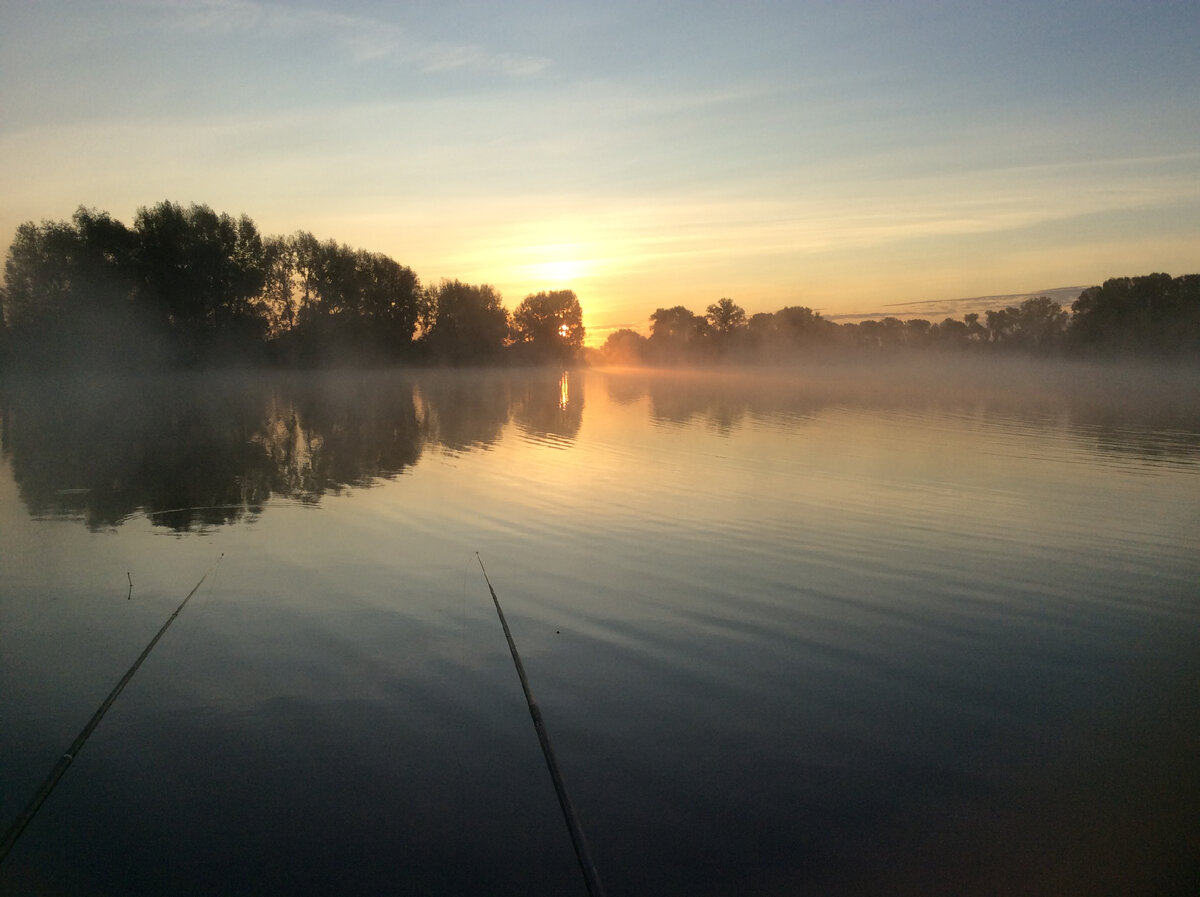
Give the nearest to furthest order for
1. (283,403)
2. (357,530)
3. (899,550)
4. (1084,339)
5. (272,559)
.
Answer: (272,559) → (899,550) → (357,530) → (283,403) → (1084,339)

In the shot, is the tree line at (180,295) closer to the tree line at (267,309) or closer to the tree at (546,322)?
the tree line at (267,309)

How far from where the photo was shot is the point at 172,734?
501 cm

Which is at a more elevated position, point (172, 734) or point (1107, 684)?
point (172, 734)

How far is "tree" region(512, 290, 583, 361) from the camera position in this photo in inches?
4830

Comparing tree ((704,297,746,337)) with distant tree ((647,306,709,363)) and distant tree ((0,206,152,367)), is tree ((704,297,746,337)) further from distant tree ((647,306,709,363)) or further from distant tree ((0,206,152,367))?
distant tree ((0,206,152,367))

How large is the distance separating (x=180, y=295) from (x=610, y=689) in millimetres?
66193

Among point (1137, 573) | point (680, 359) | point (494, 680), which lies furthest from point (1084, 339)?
point (494, 680)

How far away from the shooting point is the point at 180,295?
199ft

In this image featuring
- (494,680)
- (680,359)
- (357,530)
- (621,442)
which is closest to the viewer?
(494,680)

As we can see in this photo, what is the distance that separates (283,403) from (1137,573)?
3646cm

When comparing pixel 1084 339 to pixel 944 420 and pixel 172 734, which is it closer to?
pixel 944 420

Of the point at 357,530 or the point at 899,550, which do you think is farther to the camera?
the point at 357,530

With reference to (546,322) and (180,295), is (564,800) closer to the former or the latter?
(180,295)

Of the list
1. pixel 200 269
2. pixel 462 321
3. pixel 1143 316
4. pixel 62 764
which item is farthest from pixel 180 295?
pixel 1143 316
